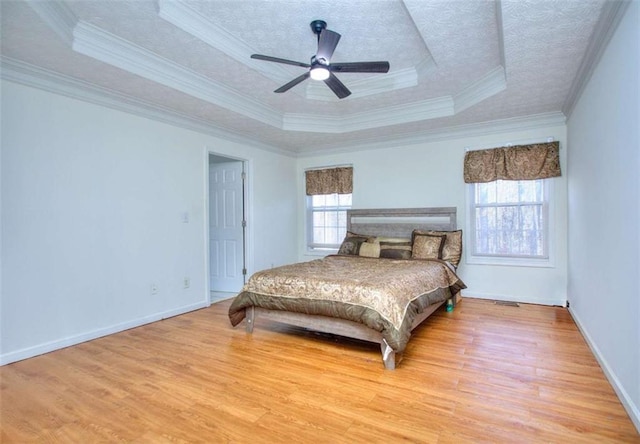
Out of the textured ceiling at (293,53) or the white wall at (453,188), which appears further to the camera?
the white wall at (453,188)

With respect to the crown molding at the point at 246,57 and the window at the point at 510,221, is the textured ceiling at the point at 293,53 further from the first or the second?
the window at the point at 510,221

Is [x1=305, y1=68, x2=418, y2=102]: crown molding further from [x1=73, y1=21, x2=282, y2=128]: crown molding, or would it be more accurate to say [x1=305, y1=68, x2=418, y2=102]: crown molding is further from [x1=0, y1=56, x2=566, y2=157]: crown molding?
→ [x1=0, y1=56, x2=566, y2=157]: crown molding

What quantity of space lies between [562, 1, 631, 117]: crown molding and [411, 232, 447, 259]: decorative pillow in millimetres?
2040

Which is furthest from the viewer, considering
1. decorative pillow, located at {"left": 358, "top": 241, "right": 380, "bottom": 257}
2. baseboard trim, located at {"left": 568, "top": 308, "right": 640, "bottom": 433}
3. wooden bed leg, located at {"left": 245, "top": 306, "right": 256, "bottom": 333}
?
decorative pillow, located at {"left": 358, "top": 241, "right": 380, "bottom": 257}

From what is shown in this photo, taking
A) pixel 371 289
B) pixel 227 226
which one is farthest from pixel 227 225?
pixel 371 289

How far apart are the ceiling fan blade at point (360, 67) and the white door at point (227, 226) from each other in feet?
9.36

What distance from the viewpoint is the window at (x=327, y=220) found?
578 centimetres

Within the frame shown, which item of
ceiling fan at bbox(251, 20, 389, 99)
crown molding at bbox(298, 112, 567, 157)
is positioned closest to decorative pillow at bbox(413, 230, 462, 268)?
crown molding at bbox(298, 112, 567, 157)

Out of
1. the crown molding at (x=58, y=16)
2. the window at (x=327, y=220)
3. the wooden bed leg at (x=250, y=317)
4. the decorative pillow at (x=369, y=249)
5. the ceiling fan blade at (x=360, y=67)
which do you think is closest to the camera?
the crown molding at (x=58, y=16)

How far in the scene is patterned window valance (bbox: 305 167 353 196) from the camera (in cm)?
556

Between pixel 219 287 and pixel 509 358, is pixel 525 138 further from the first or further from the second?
pixel 219 287

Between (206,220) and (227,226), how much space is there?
2.89ft

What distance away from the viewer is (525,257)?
170 inches

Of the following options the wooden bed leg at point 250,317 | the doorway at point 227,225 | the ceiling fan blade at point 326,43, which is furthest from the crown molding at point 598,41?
the doorway at point 227,225
